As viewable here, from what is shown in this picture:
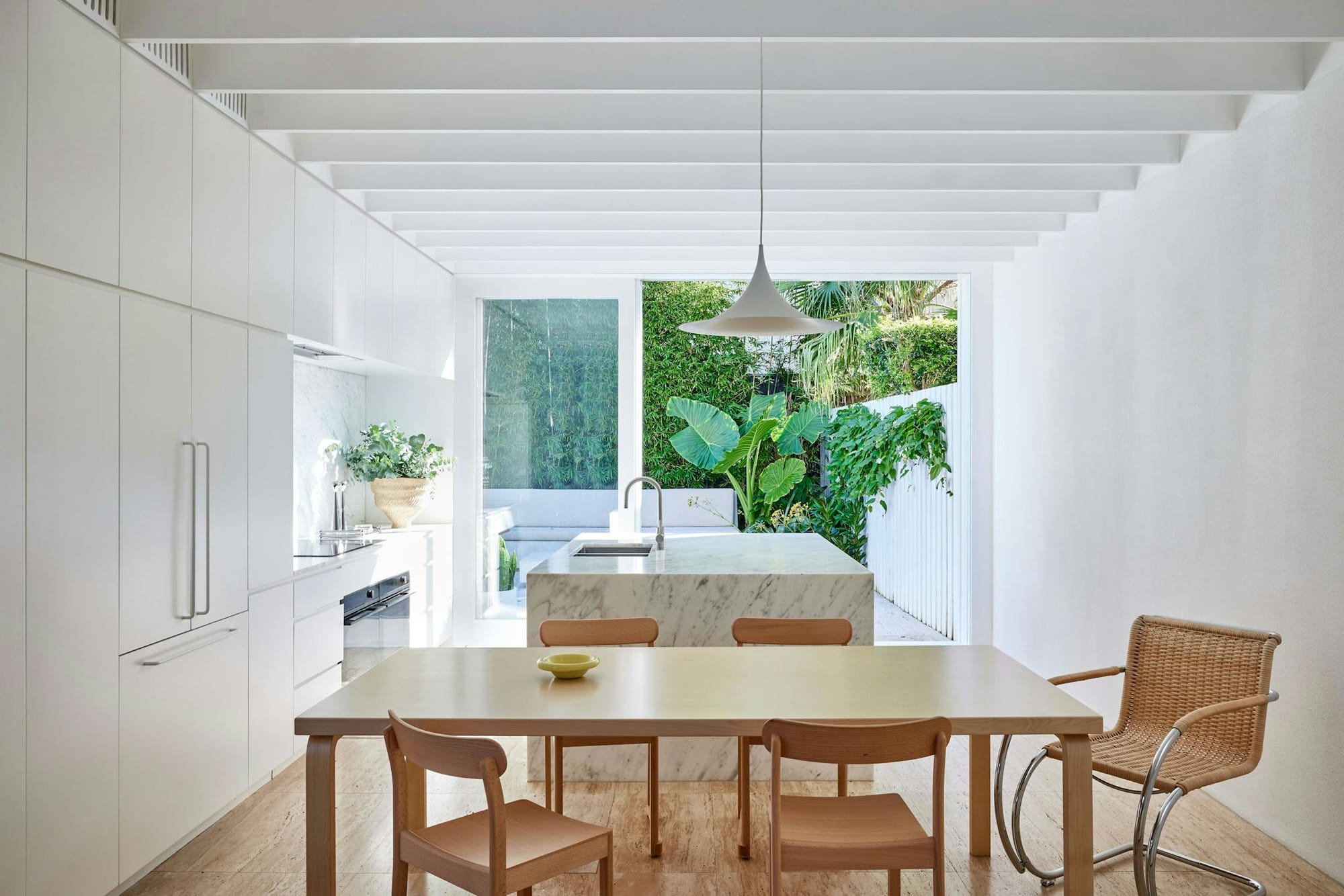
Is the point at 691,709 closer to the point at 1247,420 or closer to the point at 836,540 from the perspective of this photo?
the point at 1247,420

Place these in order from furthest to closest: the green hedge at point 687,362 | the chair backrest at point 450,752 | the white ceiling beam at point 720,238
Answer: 1. the green hedge at point 687,362
2. the white ceiling beam at point 720,238
3. the chair backrest at point 450,752

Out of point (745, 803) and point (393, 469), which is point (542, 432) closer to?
point (393, 469)

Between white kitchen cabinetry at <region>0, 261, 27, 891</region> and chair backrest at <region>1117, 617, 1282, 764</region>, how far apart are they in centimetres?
335

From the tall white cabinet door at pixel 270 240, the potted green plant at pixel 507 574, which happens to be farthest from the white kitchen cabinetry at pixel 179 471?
the potted green plant at pixel 507 574

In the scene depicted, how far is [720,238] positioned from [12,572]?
13.7 feet

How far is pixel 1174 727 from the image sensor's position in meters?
2.69

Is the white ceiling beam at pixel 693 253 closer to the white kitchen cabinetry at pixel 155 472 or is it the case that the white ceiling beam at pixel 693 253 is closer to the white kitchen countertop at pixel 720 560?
the white kitchen countertop at pixel 720 560

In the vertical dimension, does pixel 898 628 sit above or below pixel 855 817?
below

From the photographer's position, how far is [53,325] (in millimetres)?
2592

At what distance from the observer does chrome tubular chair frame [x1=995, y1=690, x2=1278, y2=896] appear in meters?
2.66

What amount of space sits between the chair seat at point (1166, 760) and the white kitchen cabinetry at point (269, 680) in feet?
9.56

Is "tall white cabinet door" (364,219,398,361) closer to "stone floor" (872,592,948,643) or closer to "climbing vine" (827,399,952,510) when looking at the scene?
"stone floor" (872,592,948,643)

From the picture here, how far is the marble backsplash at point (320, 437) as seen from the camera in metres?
5.36

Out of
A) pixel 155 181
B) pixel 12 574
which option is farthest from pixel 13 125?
pixel 12 574
